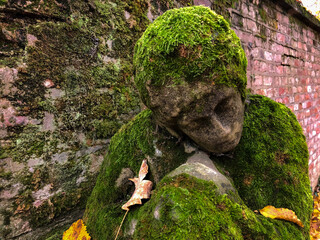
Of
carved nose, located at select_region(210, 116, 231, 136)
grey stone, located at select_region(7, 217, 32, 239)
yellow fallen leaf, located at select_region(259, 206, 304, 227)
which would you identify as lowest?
grey stone, located at select_region(7, 217, 32, 239)

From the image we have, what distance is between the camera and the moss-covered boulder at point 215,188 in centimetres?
65

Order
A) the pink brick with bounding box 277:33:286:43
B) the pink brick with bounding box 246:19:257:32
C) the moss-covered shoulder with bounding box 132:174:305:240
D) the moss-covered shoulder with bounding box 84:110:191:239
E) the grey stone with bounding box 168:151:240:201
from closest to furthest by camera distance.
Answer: the moss-covered shoulder with bounding box 132:174:305:240
the grey stone with bounding box 168:151:240:201
the moss-covered shoulder with bounding box 84:110:191:239
the pink brick with bounding box 246:19:257:32
the pink brick with bounding box 277:33:286:43

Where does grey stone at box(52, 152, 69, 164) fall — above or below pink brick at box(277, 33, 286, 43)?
below

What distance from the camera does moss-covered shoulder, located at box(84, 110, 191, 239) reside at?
1017 mm

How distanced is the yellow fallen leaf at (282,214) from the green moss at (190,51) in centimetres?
57

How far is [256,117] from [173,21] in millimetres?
677

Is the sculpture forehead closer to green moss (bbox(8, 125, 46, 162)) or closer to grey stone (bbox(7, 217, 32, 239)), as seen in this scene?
green moss (bbox(8, 125, 46, 162))

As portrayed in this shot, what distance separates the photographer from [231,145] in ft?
3.12

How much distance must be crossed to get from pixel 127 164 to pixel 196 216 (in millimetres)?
594

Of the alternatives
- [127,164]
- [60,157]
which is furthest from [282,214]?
[60,157]

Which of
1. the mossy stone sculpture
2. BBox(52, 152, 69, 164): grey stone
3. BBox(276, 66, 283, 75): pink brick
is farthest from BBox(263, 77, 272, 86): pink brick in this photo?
BBox(52, 152, 69, 164): grey stone

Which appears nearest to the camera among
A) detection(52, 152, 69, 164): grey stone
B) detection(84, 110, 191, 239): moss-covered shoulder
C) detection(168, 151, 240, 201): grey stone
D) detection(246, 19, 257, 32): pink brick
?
detection(168, 151, 240, 201): grey stone

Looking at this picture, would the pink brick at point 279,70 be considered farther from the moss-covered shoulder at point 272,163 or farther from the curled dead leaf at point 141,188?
the curled dead leaf at point 141,188

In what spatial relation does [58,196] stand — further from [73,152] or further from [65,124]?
[65,124]
